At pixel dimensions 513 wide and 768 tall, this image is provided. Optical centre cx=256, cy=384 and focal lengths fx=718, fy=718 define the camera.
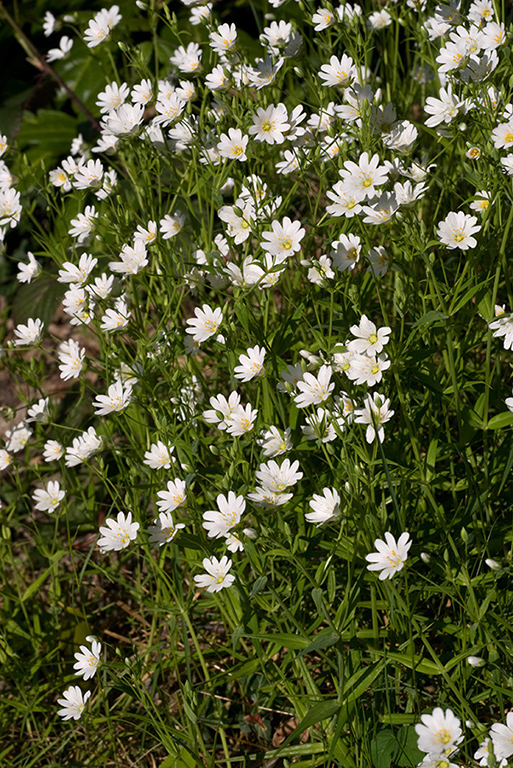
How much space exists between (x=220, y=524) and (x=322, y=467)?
0.76 m

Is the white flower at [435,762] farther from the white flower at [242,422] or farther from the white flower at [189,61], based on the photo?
the white flower at [189,61]

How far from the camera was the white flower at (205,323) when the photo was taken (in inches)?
81.7

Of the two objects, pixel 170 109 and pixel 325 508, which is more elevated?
pixel 170 109

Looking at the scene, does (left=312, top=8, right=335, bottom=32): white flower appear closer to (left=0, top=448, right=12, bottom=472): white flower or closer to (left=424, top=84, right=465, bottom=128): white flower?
(left=424, top=84, right=465, bottom=128): white flower

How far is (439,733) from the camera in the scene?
56.7 inches

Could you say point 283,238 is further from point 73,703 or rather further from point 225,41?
point 73,703

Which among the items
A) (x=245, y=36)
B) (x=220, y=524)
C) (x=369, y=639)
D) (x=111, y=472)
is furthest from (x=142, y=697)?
(x=245, y=36)

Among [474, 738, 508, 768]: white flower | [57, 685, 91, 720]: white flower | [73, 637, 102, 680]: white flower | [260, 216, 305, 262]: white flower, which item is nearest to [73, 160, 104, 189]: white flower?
[260, 216, 305, 262]: white flower

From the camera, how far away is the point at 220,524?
1.77 metres

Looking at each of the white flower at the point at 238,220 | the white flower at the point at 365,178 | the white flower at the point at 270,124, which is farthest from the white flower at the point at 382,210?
the white flower at the point at 270,124

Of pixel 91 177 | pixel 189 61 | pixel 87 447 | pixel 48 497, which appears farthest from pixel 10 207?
pixel 48 497

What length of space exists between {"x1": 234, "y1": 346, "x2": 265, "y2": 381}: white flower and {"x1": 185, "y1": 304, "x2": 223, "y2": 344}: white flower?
17 cm

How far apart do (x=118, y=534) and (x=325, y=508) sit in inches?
24.7

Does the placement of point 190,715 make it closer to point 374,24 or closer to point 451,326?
point 451,326
